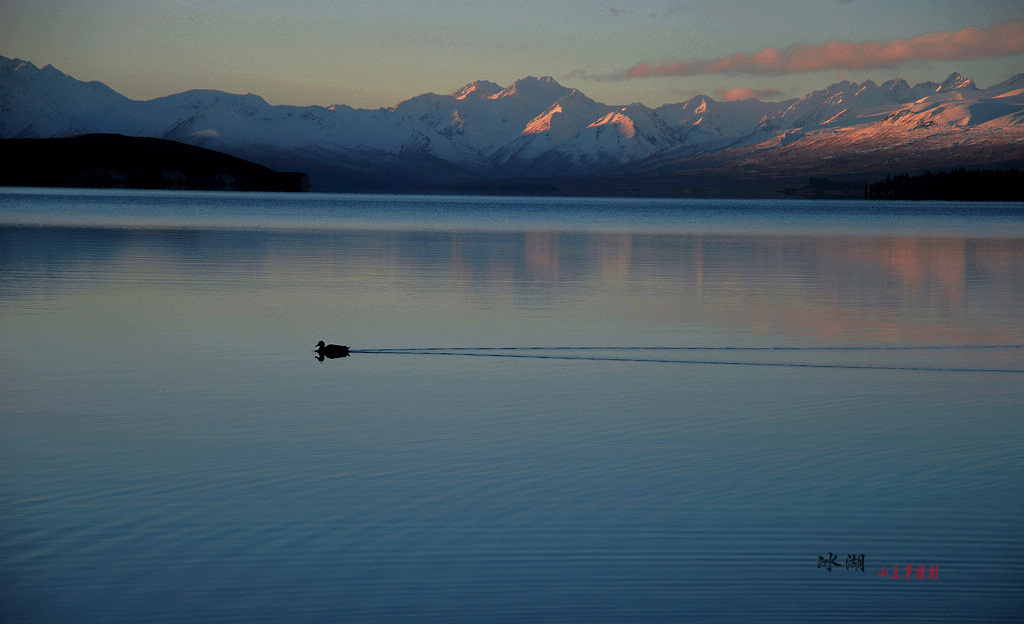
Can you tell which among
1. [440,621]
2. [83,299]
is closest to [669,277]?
[83,299]

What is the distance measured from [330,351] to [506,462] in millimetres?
6302

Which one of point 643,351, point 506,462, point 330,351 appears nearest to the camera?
point 506,462

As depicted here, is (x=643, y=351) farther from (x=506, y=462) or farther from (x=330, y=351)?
(x=506, y=462)

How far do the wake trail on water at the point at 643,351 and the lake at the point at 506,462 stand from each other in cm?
9

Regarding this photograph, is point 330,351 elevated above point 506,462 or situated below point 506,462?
above

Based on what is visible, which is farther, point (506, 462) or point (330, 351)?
point (330, 351)

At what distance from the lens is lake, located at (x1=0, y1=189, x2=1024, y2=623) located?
6.90m

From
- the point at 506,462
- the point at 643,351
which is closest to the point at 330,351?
the point at 643,351

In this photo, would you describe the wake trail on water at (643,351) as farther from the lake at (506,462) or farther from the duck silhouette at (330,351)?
the duck silhouette at (330,351)

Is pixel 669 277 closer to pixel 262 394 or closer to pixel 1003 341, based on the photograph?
pixel 1003 341

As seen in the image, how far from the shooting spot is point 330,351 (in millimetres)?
15289

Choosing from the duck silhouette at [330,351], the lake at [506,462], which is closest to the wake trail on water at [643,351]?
the lake at [506,462]

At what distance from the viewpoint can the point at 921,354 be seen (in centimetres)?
1653

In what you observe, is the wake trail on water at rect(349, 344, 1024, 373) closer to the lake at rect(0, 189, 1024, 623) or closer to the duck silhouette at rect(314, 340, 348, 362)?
the lake at rect(0, 189, 1024, 623)
